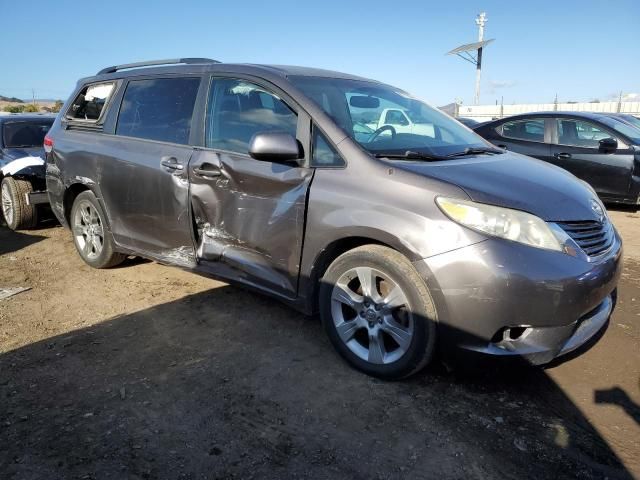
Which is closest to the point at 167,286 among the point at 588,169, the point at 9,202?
the point at 9,202

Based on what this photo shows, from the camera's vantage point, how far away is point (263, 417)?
2.45 meters

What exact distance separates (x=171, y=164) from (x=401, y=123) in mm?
1668

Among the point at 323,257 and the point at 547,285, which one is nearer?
the point at 547,285

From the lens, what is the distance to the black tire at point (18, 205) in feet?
19.9

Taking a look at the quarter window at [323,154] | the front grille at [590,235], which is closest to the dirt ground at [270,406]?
the front grille at [590,235]

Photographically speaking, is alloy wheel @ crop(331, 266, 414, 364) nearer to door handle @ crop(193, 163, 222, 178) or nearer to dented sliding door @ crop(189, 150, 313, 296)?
dented sliding door @ crop(189, 150, 313, 296)

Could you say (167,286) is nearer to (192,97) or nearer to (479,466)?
(192,97)

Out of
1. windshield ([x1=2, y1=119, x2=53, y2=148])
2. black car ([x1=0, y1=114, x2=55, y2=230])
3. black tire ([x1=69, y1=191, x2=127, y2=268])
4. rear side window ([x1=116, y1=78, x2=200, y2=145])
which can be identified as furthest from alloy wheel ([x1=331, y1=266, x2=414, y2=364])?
windshield ([x1=2, y1=119, x2=53, y2=148])

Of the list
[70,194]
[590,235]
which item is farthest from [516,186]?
[70,194]

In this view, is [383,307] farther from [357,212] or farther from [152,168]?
[152,168]

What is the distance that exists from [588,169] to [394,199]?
570 centimetres

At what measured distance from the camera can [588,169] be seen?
7035 millimetres

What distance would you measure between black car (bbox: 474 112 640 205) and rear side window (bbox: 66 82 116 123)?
5.42 meters

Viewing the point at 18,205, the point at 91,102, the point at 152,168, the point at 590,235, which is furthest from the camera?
the point at 18,205
